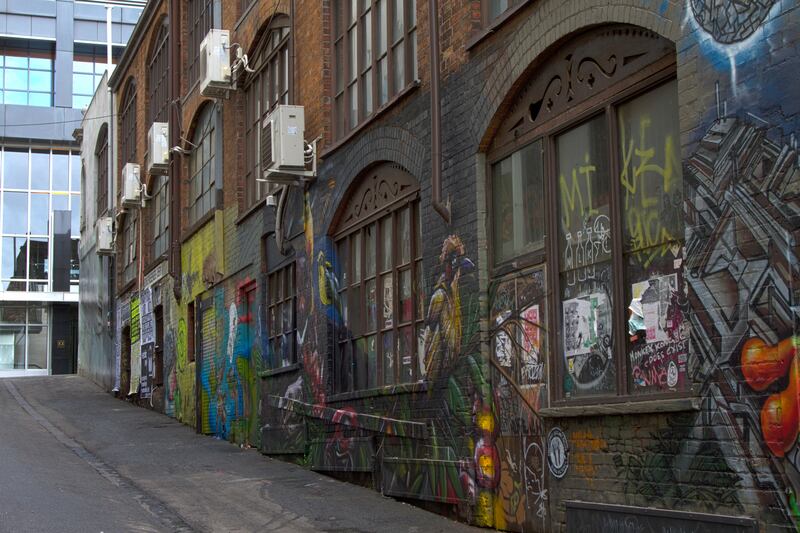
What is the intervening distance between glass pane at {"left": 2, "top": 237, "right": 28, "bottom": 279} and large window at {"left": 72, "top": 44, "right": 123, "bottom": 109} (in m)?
6.15

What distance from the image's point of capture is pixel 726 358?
6906 millimetres

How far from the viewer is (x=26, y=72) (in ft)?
148

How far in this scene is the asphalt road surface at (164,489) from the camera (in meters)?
10.8

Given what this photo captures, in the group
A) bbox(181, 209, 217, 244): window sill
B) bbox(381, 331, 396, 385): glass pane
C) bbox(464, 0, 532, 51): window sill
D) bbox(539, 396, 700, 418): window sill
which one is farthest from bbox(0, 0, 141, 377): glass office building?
bbox(539, 396, 700, 418): window sill

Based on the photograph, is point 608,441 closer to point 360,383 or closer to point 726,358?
point 726,358

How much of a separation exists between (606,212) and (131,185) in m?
20.3

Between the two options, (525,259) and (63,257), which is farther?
(63,257)

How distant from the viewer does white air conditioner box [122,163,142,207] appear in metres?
27.0

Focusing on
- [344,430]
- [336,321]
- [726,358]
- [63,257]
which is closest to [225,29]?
[336,321]

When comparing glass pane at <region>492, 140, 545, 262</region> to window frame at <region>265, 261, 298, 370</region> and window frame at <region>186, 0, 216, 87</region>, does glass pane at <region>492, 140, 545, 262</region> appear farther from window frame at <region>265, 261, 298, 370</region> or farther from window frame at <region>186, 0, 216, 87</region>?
window frame at <region>186, 0, 216, 87</region>

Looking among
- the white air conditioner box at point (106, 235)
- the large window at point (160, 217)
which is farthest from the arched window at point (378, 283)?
the white air conditioner box at point (106, 235)

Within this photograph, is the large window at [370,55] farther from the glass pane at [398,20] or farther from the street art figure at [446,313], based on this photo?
the street art figure at [446,313]

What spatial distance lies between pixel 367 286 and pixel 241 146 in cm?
640

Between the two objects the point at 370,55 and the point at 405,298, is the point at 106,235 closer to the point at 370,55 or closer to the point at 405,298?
the point at 370,55
